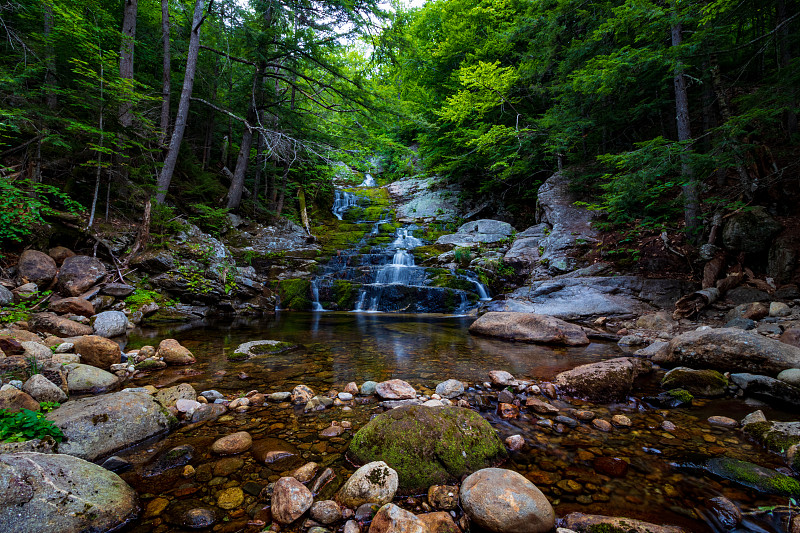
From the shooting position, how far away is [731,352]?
4.02 m

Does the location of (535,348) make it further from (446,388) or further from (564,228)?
(564,228)

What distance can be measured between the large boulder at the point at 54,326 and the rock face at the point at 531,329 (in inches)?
286

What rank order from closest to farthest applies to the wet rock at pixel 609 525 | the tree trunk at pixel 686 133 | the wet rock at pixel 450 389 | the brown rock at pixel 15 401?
1. the wet rock at pixel 609 525
2. the brown rock at pixel 15 401
3. the wet rock at pixel 450 389
4. the tree trunk at pixel 686 133

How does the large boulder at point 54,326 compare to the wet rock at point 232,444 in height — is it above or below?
above

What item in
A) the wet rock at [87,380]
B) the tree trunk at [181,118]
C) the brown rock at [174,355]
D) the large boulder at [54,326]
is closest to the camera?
the wet rock at [87,380]

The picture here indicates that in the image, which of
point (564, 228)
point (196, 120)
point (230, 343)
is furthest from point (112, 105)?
point (564, 228)

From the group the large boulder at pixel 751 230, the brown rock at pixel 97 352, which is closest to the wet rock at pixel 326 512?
the brown rock at pixel 97 352

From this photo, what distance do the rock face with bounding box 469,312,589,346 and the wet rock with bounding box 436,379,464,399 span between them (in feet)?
10.6

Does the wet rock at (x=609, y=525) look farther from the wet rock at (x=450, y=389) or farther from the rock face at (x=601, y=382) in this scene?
the rock face at (x=601, y=382)

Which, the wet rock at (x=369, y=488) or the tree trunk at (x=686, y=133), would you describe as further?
the tree trunk at (x=686, y=133)

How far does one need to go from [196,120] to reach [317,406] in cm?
1719

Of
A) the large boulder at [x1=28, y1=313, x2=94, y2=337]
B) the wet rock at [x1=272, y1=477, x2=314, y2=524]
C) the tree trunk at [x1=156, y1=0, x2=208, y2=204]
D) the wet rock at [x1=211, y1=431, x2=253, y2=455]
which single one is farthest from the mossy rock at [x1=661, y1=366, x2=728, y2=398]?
the tree trunk at [x1=156, y1=0, x2=208, y2=204]

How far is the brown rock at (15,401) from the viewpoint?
2211 millimetres

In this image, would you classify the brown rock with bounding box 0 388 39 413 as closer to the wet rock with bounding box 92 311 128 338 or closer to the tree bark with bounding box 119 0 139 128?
the wet rock with bounding box 92 311 128 338
